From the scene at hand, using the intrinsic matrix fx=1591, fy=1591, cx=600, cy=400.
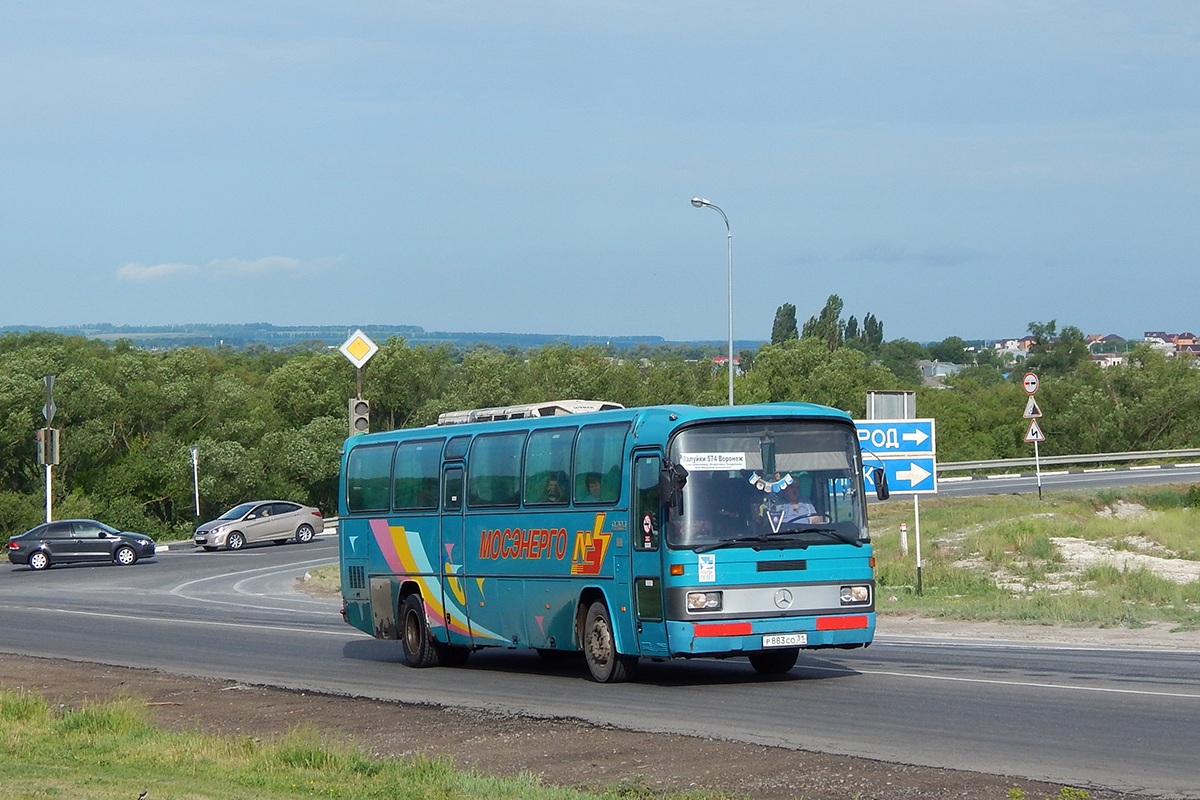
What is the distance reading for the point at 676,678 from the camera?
56.9 ft

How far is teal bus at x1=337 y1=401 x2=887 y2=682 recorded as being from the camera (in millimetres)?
15586

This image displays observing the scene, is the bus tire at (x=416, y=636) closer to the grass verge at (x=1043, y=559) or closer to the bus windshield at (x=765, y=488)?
the bus windshield at (x=765, y=488)

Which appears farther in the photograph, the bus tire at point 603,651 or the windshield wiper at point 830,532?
the bus tire at point 603,651

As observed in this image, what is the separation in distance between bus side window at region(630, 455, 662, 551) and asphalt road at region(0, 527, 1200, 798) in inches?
59.9

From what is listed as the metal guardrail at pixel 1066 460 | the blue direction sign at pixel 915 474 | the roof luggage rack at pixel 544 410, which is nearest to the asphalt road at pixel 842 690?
the roof luggage rack at pixel 544 410

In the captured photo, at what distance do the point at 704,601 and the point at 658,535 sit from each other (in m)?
0.82

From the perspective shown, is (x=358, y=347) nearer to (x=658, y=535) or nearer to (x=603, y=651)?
(x=603, y=651)

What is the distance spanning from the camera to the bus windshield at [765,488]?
51.5ft

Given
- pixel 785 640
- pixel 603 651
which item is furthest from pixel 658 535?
pixel 603 651

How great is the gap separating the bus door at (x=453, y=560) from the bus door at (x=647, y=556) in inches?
149

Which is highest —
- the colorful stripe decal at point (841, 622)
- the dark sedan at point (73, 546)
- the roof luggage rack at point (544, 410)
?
the roof luggage rack at point (544, 410)

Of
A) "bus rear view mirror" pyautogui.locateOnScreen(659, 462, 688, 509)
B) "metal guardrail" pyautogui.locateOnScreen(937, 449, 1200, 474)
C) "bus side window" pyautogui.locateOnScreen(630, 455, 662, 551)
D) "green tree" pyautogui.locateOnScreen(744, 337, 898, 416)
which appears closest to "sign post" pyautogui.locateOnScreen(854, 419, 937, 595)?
"bus side window" pyautogui.locateOnScreen(630, 455, 662, 551)

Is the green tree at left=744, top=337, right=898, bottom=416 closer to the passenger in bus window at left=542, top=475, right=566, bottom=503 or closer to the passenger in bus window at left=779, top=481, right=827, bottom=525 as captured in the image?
the passenger in bus window at left=542, top=475, right=566, bottom=503

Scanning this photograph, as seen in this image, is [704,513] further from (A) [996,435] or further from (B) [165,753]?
(A) [996,435]
